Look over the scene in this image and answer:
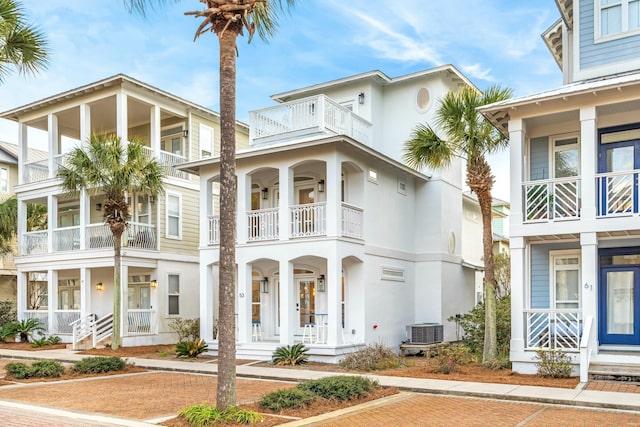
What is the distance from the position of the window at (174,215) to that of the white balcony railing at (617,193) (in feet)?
56.3

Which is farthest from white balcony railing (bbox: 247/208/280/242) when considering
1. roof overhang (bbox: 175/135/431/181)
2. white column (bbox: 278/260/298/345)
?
roof overhang (bbox: 175/135/431/181)

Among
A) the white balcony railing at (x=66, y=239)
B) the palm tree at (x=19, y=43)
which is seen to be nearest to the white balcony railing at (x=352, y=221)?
the palm tree at (x=19, y=43)

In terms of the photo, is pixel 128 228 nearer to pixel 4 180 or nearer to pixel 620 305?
pixel 4 180

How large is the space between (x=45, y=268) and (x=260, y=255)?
40.1 feet

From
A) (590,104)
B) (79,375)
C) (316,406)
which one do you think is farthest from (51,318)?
(590,104)

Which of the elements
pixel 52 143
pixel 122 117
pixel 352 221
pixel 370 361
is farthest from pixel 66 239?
pixel 370 361

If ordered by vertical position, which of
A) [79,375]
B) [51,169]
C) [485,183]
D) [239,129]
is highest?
[239,129]

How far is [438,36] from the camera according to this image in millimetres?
22547

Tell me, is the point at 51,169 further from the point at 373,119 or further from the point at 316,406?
the point at 316,406

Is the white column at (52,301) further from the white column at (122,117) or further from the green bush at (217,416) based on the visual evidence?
the green bush at (217,416)

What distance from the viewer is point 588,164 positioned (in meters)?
15.1

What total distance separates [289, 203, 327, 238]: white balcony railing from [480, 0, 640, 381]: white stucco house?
19.2ft

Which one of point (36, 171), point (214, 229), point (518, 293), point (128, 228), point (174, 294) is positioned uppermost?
point (36, 171)

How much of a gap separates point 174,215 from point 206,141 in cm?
413
